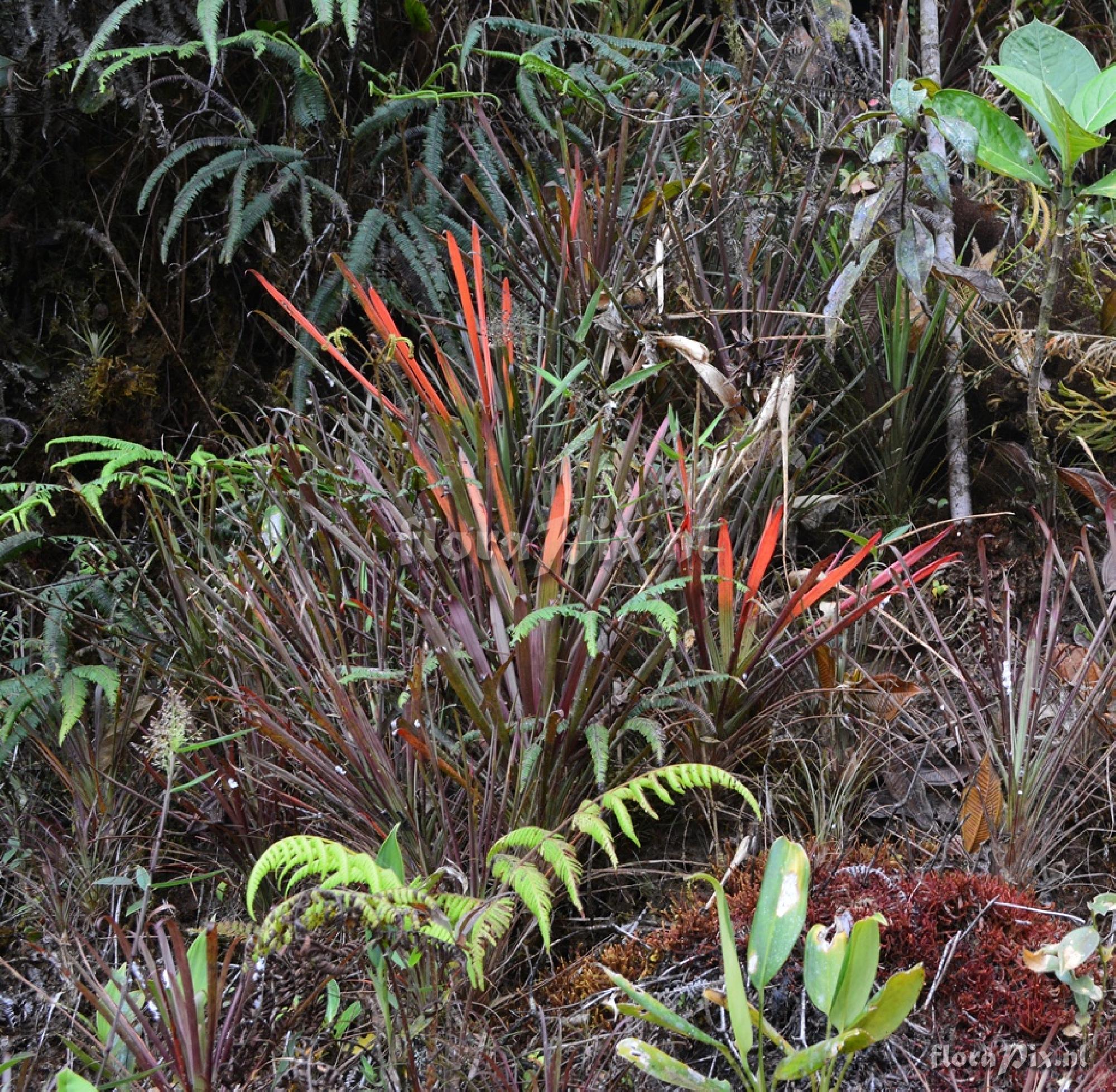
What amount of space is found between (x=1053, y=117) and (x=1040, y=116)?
42 mm

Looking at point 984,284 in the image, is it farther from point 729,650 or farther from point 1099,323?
point 729,650

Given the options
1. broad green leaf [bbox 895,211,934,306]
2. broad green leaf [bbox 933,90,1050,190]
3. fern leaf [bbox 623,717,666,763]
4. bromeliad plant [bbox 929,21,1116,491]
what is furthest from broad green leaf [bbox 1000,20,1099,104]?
fern leaf [bbox 623,717,666,763]

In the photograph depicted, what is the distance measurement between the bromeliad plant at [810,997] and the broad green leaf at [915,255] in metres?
1.42

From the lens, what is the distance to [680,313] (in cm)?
271

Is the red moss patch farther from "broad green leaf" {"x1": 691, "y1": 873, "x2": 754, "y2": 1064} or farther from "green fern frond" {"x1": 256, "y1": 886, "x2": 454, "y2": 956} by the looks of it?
"green fern frond" {"x1": 256, "y1": 886, "x2": 454, "y2": 956}

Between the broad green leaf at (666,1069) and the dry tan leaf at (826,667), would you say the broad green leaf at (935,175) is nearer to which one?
the dry tan leaf at (826,667)

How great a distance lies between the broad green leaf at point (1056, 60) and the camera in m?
2.20

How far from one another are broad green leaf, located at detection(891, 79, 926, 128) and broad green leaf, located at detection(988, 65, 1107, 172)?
162mm

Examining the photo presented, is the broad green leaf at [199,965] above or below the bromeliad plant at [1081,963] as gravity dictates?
below

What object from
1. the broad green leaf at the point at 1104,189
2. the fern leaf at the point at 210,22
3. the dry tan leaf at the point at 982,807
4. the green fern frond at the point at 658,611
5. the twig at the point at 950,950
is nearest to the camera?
the twig at the point at 950,950

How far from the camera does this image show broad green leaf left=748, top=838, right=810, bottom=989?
1417 millimetres

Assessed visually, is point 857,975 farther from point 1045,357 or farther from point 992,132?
point 992,132

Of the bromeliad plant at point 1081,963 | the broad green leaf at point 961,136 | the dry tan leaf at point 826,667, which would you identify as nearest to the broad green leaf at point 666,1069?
the bromeliad plant at point 1081,963

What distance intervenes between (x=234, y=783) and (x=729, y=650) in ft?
3.22
